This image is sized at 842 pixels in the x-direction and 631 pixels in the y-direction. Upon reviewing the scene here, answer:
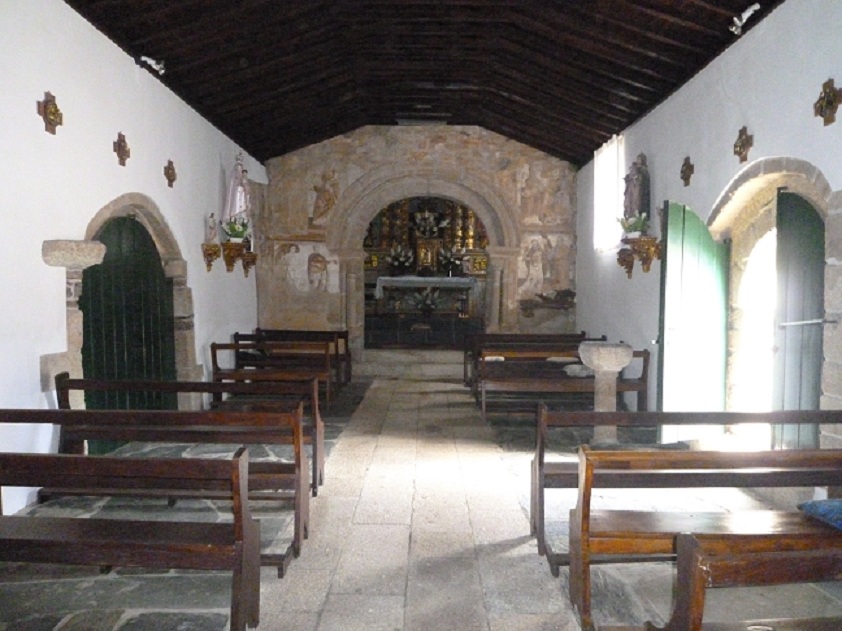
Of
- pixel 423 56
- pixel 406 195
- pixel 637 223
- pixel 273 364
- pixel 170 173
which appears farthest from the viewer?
pixel 406 195

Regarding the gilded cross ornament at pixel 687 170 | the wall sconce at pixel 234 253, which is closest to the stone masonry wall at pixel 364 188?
the wall sconce at pixel 234 253

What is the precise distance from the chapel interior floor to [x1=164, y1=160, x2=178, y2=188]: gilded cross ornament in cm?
374

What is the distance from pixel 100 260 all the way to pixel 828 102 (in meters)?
5.03

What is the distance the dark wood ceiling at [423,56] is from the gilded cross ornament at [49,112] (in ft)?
2.88

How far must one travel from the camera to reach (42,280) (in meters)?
4.59

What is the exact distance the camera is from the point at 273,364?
8.05 m

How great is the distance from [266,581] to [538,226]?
878 cm

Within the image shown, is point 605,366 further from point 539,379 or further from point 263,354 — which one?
point 263,354

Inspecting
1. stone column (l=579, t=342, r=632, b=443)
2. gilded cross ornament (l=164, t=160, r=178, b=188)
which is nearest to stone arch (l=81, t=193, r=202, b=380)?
gilded cross ornament (l=164, t=160, r=178, b=188)

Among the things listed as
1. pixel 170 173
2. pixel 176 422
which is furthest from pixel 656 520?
pixel 170 173

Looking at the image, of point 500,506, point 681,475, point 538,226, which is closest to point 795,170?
point 681,475

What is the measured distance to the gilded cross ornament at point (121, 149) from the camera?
5.71 metres

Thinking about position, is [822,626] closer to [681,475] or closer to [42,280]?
[681,475]

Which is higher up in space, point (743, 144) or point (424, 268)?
point (743, 144)
